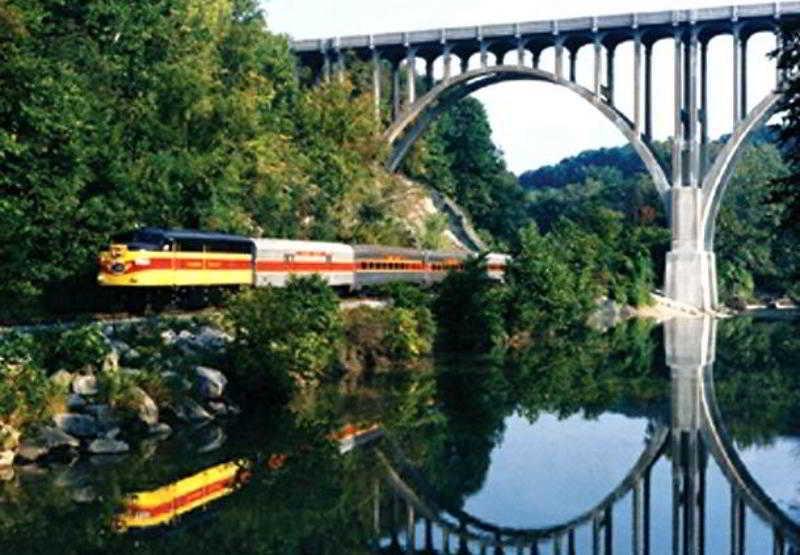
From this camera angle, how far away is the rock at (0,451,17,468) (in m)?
20.2

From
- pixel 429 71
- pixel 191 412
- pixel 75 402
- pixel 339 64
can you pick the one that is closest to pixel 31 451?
pixel 75 402

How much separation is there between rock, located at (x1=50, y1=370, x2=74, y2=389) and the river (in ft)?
6.38

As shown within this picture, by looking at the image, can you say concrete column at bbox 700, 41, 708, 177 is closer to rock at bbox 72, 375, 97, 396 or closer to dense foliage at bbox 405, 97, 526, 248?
dense foliage at bbox 405, 97, 526, 248

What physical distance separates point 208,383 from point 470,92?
49.6 meters

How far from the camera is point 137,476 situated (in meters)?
20.0

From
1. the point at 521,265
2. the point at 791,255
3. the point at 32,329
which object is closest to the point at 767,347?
the point at 521,265

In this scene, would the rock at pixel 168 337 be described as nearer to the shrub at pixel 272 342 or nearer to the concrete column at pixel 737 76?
the shrub at pixel 272 342

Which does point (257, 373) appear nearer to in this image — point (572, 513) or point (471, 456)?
point (471, 456)

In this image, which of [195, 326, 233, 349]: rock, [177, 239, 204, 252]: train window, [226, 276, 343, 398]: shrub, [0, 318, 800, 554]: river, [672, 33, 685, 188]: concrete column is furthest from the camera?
[672, 33, 685, 188]: concrete column

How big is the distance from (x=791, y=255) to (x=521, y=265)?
1855 inches

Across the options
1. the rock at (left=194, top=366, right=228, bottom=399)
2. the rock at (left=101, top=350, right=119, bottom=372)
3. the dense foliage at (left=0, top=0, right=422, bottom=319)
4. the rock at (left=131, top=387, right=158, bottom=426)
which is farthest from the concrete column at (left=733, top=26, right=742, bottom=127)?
the rock at (left=131, top=387, right=158, bottom=426)

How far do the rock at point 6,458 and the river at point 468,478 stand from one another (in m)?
0.66

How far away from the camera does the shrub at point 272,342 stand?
2769 cm

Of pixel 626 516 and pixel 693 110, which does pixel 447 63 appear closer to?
pixel 693 110
